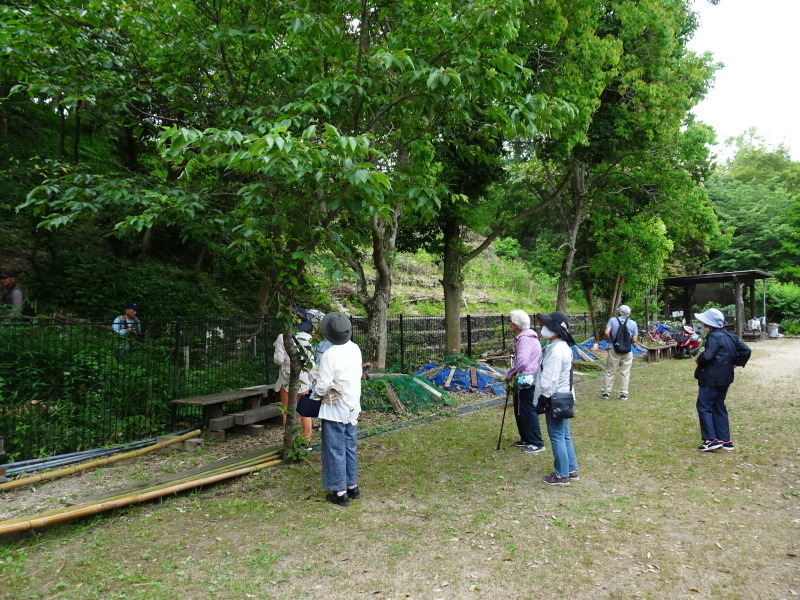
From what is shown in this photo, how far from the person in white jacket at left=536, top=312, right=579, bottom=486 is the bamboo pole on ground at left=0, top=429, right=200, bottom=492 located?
4.55 m

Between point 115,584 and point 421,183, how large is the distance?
463 centimetres

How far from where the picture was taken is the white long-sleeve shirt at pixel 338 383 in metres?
4.93

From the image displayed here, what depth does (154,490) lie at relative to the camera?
4965mm

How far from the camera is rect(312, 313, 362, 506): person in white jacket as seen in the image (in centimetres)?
493

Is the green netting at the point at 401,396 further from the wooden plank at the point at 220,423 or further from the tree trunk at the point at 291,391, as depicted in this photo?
the tree trunk at the point at 291,391

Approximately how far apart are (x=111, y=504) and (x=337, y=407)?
206 cm

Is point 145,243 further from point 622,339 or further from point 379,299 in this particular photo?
point 622,339

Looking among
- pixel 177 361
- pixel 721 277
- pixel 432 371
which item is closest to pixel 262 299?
pixel 432 371

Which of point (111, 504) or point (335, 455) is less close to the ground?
point (335, 455)

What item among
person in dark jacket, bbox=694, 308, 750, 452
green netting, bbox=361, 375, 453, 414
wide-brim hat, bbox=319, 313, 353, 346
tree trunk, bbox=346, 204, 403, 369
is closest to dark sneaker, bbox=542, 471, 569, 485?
person in dark jacket, bbox=694, 308, 750, 452

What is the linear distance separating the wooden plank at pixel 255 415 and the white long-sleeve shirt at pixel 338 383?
275 centimetres

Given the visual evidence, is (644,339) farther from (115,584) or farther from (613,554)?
(115,584)

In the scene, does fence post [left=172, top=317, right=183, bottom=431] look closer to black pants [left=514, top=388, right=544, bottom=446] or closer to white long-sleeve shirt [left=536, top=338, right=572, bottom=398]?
black pants [left=514, top=388, right=544, bottom=446]

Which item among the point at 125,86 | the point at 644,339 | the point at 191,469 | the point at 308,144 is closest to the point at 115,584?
the point at 191,469
